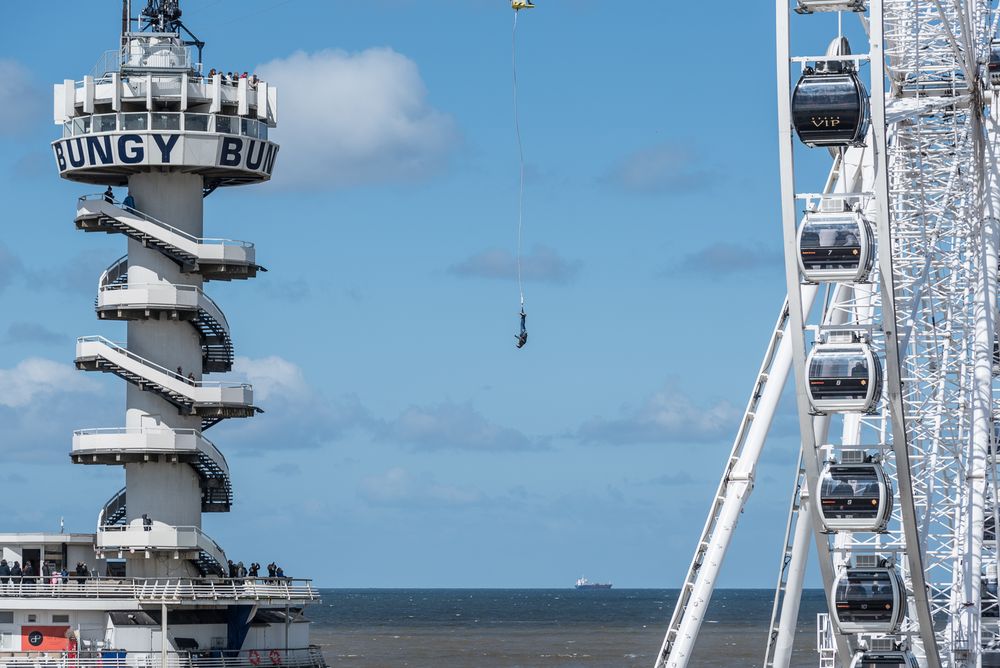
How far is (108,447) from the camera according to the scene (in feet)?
243

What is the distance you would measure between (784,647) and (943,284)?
36.3 feet

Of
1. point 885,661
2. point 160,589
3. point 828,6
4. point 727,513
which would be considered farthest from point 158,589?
point 828,6

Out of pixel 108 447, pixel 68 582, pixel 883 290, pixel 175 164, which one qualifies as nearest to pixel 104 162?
pixel 175 164

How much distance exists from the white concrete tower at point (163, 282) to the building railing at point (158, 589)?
1993 millimetres

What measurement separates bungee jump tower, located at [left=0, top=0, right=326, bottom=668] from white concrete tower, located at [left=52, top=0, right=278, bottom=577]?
0.05 meters

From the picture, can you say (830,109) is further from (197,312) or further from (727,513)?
(197,312)

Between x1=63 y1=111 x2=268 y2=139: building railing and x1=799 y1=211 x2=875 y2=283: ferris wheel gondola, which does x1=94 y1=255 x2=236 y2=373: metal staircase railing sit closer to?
x1=63 y1=111 x2=268 y2=139: building railing

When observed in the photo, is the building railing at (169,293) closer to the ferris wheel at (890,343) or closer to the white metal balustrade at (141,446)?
the white metal balustrade at (141,446)

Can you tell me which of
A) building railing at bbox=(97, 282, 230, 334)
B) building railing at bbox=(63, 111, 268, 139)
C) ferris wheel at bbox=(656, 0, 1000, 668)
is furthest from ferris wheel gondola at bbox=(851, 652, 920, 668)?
building railing at bbox=(63, 111, 268, 139)

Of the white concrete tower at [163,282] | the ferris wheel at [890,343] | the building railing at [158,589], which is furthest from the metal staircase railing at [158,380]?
the ferris wheel at [890,343]

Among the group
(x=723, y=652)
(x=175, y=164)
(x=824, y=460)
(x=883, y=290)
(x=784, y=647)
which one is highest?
(x=175, y=164)

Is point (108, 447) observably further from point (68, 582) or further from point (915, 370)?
point (915, 370)

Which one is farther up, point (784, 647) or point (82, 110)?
point (82, 110)

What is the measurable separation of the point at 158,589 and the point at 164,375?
25.5ft
